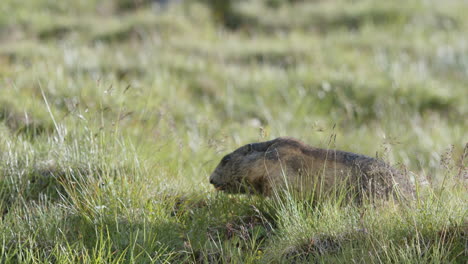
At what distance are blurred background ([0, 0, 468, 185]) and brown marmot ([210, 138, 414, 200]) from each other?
71 centimetres

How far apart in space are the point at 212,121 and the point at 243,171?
199 cm

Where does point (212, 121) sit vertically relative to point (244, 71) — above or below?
above

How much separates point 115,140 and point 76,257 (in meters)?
1.21

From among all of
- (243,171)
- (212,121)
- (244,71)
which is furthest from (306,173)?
(244,71)

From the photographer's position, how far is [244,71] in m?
10.2

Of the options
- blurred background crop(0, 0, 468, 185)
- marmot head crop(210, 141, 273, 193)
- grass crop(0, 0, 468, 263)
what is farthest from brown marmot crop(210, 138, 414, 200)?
blurred background crop(0, 0, 468, 185)

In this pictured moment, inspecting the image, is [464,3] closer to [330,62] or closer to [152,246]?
[330,62]

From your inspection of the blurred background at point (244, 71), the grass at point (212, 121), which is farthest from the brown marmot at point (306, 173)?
the blurred background at point (244, 71)

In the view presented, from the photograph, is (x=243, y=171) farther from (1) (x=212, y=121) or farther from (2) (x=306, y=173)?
(1) (x=212, y=121)

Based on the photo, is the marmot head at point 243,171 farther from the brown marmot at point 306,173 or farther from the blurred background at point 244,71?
the blurred background at point 244,71

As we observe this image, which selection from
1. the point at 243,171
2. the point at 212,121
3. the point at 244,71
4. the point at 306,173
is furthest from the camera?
the point at 244,71

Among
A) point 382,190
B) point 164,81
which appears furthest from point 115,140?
point 164,81

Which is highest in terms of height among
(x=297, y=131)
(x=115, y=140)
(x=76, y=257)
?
(x=115, y=140)

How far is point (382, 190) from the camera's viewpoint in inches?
153
